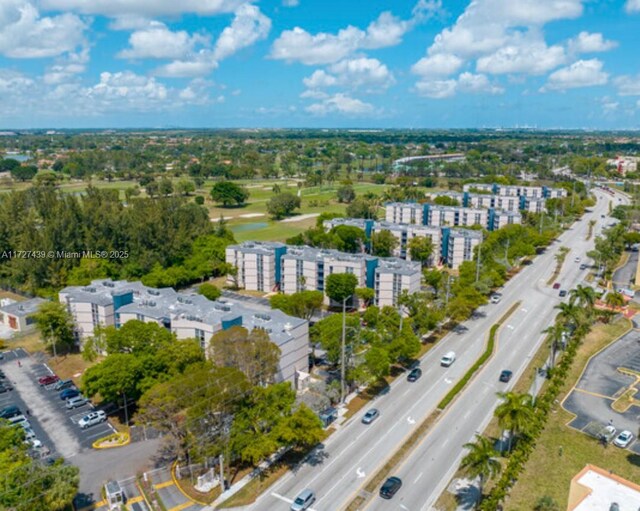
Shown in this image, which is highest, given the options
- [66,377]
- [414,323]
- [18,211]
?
[18,211]

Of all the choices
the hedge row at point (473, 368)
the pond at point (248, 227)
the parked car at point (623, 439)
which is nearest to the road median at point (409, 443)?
the hedge row at point (473, 368)

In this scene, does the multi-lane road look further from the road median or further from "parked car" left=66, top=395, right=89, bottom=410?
"parked car" left=66, top=395, right=89, bottom=410

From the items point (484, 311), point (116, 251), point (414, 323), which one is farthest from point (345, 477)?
point (116, 251)

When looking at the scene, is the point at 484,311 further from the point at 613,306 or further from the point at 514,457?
the point at 514,457

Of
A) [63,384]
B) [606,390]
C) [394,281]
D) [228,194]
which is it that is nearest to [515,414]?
[606,390]

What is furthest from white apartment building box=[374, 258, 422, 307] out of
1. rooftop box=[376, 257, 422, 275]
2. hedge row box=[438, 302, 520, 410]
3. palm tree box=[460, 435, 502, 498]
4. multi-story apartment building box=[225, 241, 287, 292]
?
palm tree box=[460, 435, 502, 498]

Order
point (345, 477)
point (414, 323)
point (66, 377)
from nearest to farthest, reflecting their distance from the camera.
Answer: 1. point (345, 477)
2. point (66, 377)
3. point (414, 323)
